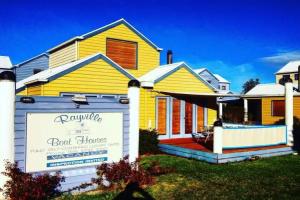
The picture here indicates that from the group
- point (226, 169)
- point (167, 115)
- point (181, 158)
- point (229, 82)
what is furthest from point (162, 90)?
point (229, 82)

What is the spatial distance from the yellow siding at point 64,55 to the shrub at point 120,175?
11983mm

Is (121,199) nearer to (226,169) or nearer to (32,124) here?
(32,124)

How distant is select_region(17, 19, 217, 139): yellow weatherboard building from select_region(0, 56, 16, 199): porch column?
6778 mm

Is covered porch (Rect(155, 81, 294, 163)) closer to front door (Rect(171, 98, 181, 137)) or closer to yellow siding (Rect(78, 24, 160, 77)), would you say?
front door (Rect(171, 98, 181, 137))

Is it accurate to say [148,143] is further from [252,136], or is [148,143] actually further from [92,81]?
[252,136]

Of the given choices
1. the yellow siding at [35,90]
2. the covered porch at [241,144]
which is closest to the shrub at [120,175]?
the covered porch at [241,144]

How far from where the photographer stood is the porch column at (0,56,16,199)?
668 cm

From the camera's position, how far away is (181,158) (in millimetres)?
12992

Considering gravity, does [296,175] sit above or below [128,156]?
below

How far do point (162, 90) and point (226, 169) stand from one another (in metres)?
7.40

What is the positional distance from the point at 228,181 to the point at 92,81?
330 inches

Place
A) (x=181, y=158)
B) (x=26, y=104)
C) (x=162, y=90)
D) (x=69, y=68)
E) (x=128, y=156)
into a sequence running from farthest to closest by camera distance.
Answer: (x=162, y=90), (x=69, y=68), (x=181, y=158), (x=128, y=156), (x=26, y=104)

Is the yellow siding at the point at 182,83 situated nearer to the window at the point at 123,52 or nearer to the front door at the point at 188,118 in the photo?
the front door at the point at 188,118

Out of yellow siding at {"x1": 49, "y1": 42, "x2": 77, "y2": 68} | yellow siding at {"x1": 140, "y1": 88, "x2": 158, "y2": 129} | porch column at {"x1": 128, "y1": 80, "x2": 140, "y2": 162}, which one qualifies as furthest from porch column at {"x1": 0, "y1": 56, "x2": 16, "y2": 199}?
yellow siding at {"x1": 49, "y1": 42, "x2": 77, "y2": 68}
